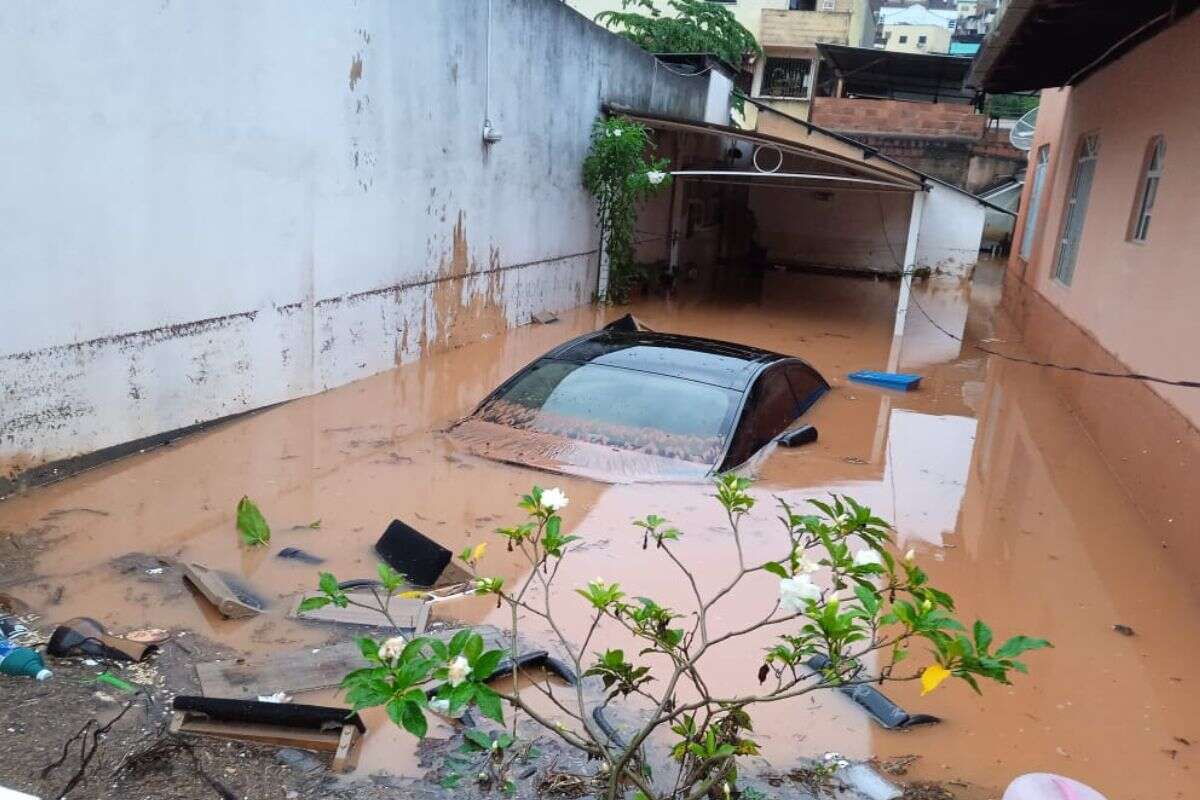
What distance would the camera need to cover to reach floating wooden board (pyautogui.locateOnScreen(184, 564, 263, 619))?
12.9 ft

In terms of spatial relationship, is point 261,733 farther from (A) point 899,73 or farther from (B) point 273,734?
(A) point 899,73

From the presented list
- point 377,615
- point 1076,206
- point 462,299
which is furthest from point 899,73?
point 377,615

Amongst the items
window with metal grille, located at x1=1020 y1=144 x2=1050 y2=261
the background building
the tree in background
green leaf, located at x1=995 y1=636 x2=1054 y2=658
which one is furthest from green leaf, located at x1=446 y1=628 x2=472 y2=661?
the background building

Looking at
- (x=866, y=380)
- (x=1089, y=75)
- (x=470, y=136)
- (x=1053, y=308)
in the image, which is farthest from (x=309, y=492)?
(x=1089, y=75)

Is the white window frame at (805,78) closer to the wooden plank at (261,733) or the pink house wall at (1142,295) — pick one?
the pink house wall at (1142,295)

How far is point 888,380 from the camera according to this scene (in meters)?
9.81

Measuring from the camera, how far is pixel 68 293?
5273 mm

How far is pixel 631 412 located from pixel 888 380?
5.05 metres

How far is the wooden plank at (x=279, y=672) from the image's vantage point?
3381 millimetres

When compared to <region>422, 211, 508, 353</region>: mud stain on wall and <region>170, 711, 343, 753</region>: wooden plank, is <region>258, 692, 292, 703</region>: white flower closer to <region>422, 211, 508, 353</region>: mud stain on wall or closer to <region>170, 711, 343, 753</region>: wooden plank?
<region>170, 711, 343, 753</region>: wooden plank

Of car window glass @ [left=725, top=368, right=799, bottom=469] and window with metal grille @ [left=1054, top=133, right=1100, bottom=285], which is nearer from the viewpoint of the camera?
car window glass @ [left=725, top=368, right=799, bottom=469]

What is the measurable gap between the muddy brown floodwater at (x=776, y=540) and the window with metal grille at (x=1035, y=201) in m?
7.03

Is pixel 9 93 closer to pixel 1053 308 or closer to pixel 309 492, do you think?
pixel 309 492

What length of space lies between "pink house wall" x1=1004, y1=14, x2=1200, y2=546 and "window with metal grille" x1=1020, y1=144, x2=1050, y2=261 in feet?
9.97
